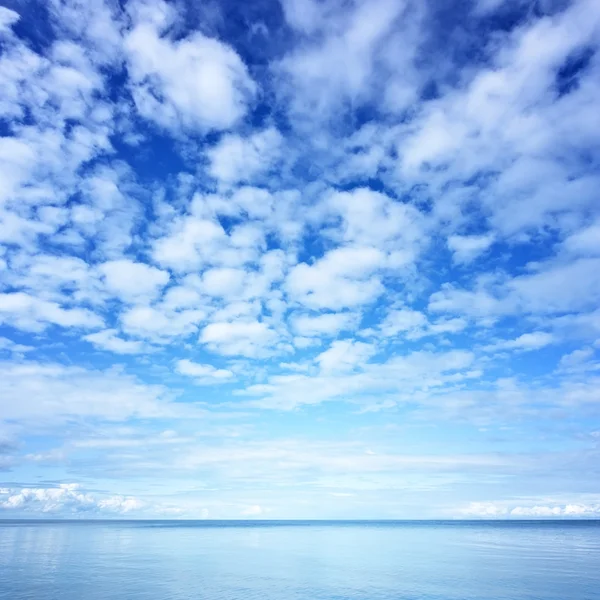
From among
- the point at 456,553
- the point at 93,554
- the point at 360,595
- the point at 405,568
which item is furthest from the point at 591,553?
the point at 93,554

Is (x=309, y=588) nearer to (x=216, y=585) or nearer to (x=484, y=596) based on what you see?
(x=216, y=585)

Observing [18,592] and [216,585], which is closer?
[18,592]

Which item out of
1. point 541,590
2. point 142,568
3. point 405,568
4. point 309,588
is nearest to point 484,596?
point 541,590

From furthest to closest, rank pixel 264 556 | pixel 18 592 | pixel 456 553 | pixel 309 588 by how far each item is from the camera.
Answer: pixel 456 553
pixel 264 556
pixel 309 588
pixel 18 592

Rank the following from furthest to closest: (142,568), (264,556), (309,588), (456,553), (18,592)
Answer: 1. (456,553)
2. (264,556)
3. (142,568)
4. (309,588)
5. (18,592)

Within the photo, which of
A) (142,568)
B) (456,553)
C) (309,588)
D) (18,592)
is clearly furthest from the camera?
(456,553)

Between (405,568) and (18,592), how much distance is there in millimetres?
33028

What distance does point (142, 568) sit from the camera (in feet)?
147

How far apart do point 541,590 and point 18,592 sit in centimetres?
3646

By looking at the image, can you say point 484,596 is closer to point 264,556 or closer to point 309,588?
point 309,588

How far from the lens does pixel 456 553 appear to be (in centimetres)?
6131

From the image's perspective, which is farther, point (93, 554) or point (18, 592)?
point (93, 554)

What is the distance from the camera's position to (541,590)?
110ft

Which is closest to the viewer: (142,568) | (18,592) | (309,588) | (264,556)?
(18,592)
